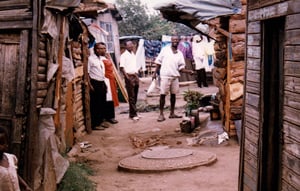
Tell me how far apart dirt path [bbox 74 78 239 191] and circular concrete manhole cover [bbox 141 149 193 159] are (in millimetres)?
558

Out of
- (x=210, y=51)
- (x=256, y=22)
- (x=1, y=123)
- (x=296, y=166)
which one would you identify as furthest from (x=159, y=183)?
(x=210, y=51)

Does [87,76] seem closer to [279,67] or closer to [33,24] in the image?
[33,24]

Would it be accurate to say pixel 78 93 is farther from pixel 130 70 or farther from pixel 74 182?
pixel 74 182

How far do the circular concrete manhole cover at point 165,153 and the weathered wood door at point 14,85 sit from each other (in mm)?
3660

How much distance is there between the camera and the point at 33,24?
5867 millimetres

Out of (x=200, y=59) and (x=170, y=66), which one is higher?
(x=200, y=59)

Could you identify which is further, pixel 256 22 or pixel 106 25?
pixel 106 25

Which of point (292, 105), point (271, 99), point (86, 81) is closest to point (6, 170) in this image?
point (292, 105)

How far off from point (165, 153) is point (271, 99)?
4584mm

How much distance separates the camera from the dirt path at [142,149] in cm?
771

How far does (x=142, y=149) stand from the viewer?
1053cm

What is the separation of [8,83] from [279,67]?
10.1ft

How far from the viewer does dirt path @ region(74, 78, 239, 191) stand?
25.3 ft

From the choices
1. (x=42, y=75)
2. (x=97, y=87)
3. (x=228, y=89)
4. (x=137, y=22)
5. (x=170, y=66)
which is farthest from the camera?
(x=137, y=22)
